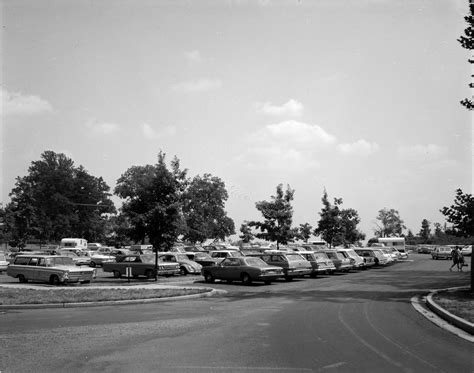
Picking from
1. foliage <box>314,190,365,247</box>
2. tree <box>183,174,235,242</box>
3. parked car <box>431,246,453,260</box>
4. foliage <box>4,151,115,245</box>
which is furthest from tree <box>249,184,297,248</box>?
foliage <box>4,151,115,245</box>

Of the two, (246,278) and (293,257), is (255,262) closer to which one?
(246,278)

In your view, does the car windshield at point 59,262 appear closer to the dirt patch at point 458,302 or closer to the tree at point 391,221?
the dirt patch at point 458,302

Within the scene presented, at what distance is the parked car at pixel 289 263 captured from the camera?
24378 millimetres

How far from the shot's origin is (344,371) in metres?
6.68

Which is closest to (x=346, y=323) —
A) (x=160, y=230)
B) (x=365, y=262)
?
(x=160, y=230)

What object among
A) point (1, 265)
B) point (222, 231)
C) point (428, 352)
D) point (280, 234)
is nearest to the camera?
point (428, 352)

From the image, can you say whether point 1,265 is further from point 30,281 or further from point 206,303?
point 206,303

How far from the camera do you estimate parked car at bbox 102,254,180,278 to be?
26578 millimetres

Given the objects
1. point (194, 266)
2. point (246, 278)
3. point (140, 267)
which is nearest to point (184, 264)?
point (194, 266)

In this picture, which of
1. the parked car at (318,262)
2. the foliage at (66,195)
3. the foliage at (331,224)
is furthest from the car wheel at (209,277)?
the foliage at (66,195)

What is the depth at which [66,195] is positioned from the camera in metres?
101

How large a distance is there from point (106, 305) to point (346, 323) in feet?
24.9

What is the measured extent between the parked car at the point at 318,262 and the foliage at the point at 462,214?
390 inches

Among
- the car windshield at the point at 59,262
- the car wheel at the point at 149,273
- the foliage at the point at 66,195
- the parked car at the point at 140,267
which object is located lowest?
the car wheel at the point at 149,273
